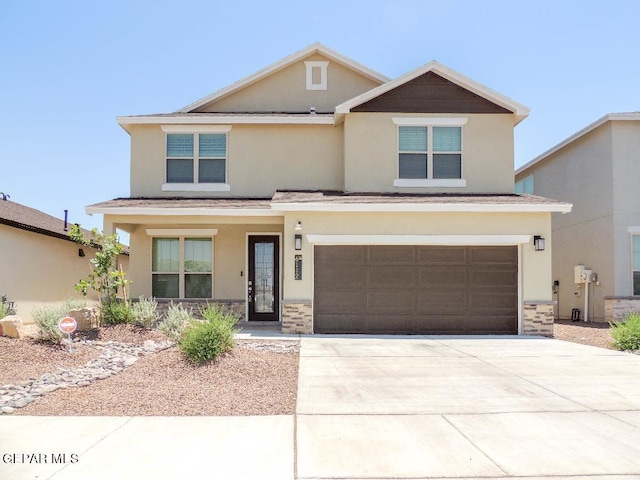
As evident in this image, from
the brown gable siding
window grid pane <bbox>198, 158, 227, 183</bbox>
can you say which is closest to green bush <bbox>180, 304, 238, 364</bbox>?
window grid pane <bbox>198, 158, 227, 183</bbox>

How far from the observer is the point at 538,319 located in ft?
44.2

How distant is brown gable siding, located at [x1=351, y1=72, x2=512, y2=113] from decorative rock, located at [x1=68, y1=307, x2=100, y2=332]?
9.18m

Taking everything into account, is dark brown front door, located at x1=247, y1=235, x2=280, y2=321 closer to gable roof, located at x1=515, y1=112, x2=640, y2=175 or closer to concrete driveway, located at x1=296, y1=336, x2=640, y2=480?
concrete driveway, located at x1=296, y1=336, x2=640, y2=480

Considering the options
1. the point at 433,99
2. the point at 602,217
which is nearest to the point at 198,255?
the point at 433,99

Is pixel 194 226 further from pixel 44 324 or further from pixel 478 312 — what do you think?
pixel 478 312

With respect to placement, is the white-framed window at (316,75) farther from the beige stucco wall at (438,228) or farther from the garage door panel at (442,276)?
the garage door panel at (442,276)

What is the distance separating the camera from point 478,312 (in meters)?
13.6

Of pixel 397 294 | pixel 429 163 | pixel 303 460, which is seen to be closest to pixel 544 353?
pixel 397 294

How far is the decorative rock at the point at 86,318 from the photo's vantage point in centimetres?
1122

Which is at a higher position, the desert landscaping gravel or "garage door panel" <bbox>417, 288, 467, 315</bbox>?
"garage door panel" <bbox>417, 288, 467, 315</bbox>

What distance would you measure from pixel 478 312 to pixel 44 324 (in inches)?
383

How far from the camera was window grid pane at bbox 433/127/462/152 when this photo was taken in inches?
602

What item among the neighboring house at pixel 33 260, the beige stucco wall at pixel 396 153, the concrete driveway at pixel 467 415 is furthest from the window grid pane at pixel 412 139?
the neighboring house at pixel 33 260

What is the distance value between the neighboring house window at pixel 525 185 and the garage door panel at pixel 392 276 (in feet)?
37.2
